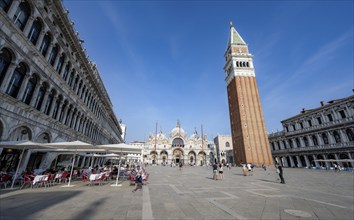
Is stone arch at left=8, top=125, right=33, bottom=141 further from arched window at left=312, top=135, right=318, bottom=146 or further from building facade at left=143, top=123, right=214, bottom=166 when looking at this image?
building facade at left=143, top=123, right=214, bottom=166

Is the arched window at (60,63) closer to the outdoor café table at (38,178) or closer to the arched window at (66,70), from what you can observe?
the arched window at (66,70)

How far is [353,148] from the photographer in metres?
29.9

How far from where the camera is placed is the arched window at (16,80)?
11.1m

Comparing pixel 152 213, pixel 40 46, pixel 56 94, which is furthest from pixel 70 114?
pixel 152 213

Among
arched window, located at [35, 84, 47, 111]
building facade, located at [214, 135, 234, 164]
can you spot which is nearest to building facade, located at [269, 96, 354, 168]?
building facade, located at [214, 135, 234, 164]

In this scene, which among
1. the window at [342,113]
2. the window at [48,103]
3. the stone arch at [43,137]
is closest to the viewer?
the stone arch at [43,137]

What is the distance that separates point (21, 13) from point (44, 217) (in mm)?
13941

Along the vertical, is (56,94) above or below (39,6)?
below

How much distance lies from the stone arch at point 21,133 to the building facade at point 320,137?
3364cm

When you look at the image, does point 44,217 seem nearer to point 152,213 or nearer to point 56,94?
point 152,213

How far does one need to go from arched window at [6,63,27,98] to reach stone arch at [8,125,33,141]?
237cm

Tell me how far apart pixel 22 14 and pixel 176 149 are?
63407 mm

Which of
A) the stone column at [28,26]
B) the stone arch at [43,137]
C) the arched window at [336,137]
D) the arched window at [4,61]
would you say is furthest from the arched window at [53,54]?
the arched window at [336,137]

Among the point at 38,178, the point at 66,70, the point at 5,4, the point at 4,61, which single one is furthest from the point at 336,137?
the point at 5,4
